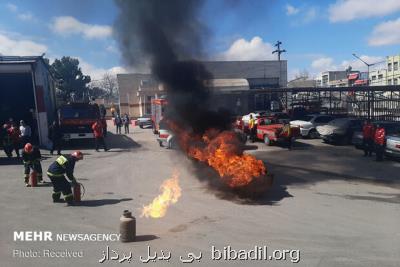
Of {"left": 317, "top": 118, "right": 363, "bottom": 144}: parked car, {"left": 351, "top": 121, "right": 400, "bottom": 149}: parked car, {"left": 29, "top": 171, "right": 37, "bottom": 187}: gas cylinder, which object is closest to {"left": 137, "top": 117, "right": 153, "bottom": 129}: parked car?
{"left": 317, "top": 118, "right": 363, "bottom": 144}: parked car

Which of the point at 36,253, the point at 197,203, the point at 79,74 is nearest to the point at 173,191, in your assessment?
the point at 197,203

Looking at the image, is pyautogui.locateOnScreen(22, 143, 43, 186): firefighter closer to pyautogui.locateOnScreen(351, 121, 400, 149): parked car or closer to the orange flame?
the orange flame

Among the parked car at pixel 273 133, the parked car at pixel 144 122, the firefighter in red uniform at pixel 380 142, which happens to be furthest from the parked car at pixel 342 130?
the parked car at pixel 144 122

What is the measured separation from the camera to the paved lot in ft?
19.9

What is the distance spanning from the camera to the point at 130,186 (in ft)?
36.0

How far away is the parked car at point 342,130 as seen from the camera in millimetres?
19000

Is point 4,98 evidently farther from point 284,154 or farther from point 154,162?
point 284,154

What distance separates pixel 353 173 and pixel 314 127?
10019 millimetres

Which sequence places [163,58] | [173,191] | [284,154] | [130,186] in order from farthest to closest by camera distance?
1. [284,154]
2. [163,58]
3. [130,186]
4. [173,191]

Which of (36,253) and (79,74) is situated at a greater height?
(79,74)

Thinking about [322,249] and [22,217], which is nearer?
[322,249]

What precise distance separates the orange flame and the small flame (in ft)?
3.85

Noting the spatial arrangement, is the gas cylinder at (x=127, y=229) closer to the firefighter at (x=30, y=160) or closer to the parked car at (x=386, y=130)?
the firefighter at (x=30, y=160)

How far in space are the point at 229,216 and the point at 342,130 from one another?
1317 cm
